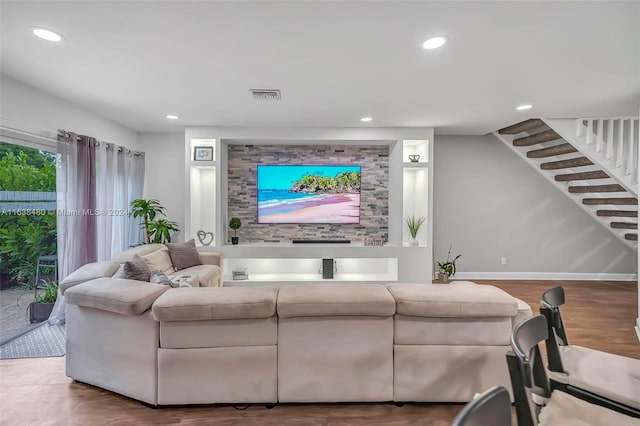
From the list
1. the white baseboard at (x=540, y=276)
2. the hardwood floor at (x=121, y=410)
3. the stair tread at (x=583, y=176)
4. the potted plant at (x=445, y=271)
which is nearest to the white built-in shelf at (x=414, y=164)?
the potted plant at (x=445, y=271)

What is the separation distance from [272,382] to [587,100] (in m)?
4.11

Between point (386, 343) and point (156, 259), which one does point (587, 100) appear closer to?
point (386, 343)

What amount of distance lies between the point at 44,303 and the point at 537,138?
667 cm

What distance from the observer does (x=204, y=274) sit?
3619 millimetres

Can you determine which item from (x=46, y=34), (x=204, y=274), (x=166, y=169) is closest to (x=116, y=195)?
(x=166, y=169)

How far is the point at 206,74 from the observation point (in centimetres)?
263

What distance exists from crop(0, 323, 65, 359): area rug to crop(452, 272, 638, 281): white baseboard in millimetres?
5270

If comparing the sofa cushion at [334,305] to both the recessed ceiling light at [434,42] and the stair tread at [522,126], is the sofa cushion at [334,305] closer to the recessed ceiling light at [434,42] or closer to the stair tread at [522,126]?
the recessed ceiling light at [434,42]

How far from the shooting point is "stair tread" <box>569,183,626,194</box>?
13.5 feet

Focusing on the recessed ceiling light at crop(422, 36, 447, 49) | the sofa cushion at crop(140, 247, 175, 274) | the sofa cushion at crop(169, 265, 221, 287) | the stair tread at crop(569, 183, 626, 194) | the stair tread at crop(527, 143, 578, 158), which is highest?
the recessed ceiling light at crop(422, 36, 447, 49)

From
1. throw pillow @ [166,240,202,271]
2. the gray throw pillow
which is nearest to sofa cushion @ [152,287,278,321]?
the gray throw pillow

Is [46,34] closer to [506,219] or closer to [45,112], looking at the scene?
[45,112]

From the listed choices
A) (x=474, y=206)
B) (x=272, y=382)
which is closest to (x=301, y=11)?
(x=272, y=382)

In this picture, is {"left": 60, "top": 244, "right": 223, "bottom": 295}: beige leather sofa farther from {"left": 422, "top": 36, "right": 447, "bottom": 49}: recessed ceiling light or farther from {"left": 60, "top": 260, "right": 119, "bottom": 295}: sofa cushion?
{"left": 422, "top": 36, "right": 447, "bottom": 49}: recessed ceiling light
